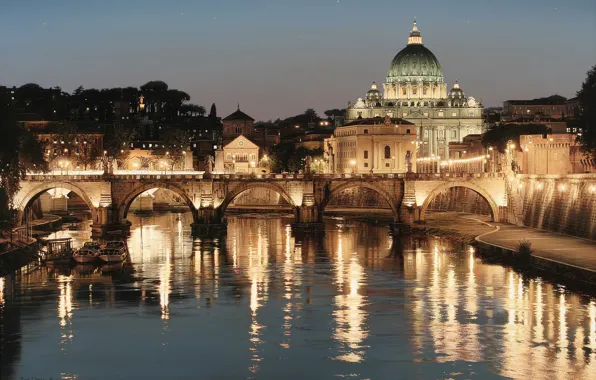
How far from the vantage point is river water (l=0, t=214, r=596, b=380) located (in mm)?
39875

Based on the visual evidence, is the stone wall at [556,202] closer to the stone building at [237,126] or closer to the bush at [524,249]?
the bush at [524,249]

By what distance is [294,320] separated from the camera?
48.1m

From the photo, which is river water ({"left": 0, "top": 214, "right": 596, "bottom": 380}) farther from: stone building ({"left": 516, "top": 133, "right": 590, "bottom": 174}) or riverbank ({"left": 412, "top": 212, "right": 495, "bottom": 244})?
stone building ({"left": 516, "top": 133, "right": 590, "bottom": 174})

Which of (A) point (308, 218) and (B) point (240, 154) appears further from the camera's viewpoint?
(B) point (240, 154)

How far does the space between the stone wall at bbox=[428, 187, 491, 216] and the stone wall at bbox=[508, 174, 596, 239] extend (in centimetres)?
1507

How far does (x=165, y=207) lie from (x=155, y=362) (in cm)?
9061

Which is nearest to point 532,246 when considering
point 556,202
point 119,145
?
point 556,202

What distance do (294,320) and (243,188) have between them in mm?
47665

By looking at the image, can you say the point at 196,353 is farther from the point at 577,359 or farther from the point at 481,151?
the point at 481,151

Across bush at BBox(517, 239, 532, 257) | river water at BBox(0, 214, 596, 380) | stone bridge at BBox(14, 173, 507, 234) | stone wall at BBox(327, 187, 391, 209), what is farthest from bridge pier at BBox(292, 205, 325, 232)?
stone wall at BBox(327, 187, 391, 209)

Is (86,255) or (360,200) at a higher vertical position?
(360,200)

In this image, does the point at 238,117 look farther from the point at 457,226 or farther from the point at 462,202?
the point at 457,226

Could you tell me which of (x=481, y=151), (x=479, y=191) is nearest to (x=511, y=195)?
(x=479, y=191)

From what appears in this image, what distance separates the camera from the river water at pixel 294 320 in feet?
131
